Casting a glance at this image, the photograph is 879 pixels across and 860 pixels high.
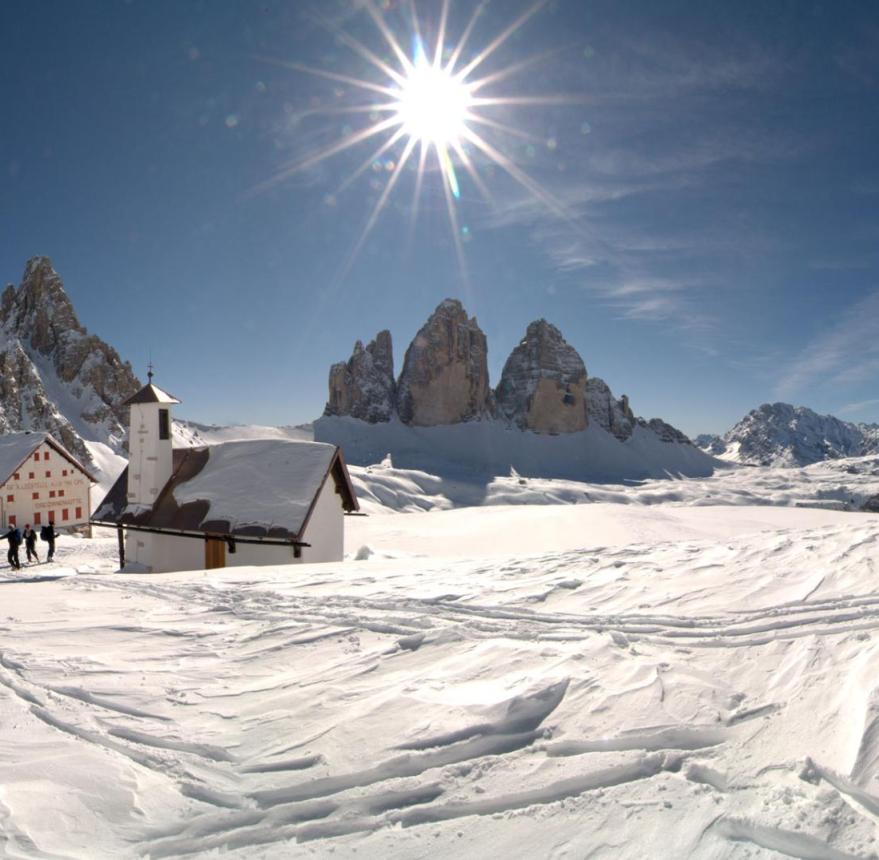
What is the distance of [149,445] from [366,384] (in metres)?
122

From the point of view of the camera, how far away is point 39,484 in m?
35.5

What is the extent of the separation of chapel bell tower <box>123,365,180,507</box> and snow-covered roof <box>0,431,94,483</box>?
66.9 ft

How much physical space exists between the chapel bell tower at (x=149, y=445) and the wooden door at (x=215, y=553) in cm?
348

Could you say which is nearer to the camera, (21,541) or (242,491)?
(242,491)

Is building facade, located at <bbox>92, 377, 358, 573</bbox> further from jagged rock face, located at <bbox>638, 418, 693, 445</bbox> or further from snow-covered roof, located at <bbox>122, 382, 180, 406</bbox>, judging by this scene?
jagged rock face, located at <bbox>638, 418, 693, 445</bbox>

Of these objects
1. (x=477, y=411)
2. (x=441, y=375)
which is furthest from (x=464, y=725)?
(x=477, y=411)

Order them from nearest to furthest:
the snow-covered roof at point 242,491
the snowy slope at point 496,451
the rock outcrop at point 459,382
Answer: the snow-covered roof at point 242,491
the snowy slope at point 496,451
the rock outcrop at point 459,382

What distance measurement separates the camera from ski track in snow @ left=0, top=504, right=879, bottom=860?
121 inches

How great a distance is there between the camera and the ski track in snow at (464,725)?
3086mm

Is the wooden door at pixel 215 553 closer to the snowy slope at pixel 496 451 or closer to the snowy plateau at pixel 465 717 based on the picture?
the snowy plateau at pixel 465 717

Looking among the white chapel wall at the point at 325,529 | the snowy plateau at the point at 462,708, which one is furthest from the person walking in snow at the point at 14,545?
the snowy plateau at the point at 462,708

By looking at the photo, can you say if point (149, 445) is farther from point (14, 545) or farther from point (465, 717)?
point (465, 717)

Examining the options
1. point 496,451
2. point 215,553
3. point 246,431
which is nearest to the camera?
point 215,553

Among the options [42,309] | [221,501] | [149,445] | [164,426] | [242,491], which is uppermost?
[42,309]
